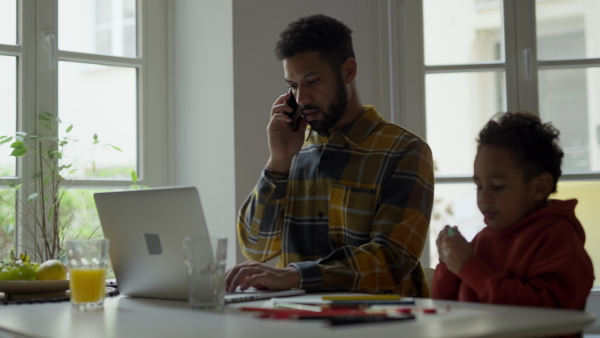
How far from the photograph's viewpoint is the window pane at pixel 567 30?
125 inches

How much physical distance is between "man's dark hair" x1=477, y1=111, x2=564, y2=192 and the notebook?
525 millimetres

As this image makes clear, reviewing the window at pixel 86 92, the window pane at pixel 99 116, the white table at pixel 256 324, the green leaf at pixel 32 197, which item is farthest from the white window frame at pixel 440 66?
the white table at pixel 256 324

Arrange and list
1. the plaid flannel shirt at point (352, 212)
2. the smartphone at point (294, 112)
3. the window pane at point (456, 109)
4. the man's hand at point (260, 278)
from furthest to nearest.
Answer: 1. the window pane at point (456, 109)
2. the smartphone at point (294, 112)
3. the plaid flannel shirt at point (352, 212)
4. the man's hand at point (260, 278)

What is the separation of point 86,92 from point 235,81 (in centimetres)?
65

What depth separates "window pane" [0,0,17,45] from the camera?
118 inches

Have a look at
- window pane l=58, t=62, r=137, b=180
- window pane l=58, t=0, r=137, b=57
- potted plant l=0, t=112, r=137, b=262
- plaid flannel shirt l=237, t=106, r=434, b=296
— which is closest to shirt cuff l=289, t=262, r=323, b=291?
plaid flannel shirt l=237, t=106, r=434, b=296

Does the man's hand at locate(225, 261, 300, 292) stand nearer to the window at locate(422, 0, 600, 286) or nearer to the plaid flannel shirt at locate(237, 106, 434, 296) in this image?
the plaid flannel shirt at locate(237, 106, 434, 296)

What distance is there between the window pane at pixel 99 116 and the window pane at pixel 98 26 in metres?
0.08

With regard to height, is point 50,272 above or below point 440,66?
below

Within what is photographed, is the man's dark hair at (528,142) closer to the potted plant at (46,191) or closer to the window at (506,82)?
the window at (506,82)

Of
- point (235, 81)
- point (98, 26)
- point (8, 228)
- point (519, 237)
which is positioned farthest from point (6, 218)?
point (519, 237)

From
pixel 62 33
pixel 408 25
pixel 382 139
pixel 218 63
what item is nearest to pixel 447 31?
pixel 408 25

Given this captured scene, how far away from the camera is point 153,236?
5.39 ft

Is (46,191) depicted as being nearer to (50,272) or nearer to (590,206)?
(50,272)
